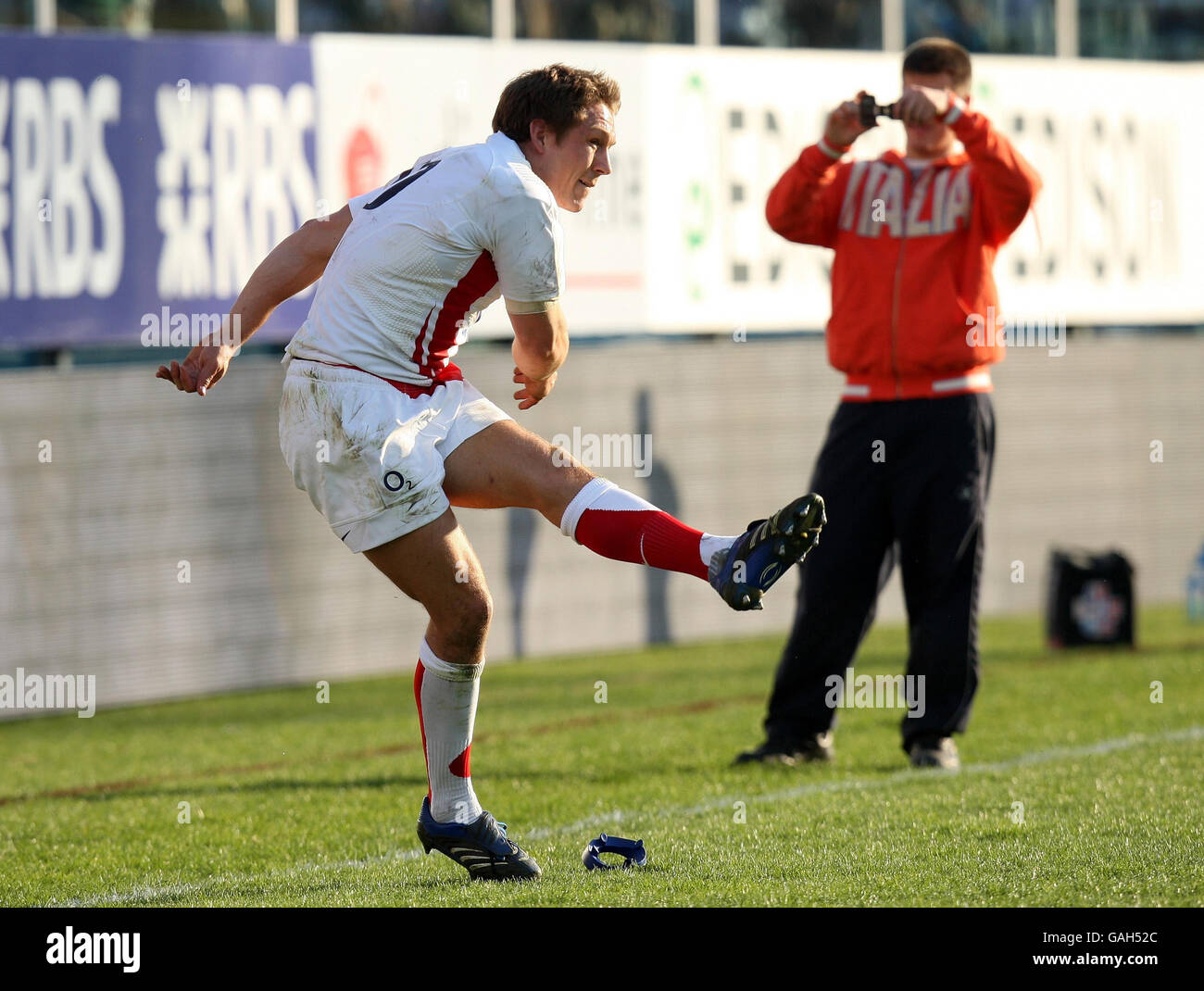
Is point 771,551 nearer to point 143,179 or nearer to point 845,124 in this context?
point 845,124

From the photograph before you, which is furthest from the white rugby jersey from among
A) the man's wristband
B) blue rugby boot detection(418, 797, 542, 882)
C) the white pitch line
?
the man's wristband

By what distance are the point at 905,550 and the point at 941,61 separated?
183 centimetres

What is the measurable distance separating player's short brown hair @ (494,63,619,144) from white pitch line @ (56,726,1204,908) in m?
2.16

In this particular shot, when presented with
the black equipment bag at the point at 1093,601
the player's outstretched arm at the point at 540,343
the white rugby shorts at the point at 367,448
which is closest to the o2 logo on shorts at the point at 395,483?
the white rugby shorts at the point at 367,448

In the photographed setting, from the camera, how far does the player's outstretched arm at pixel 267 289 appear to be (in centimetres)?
445

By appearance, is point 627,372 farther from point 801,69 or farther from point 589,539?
point 589,539

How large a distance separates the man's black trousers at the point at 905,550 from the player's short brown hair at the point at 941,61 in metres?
1.20

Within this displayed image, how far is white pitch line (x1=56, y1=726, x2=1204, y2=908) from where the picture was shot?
4.71 metres

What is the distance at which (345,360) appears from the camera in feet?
14.2

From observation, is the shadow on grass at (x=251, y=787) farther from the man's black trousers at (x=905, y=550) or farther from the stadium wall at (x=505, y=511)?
the stadium wall at (x=505, y=511)

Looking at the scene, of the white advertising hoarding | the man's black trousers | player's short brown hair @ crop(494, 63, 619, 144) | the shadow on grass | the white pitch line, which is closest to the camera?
player's short brown hair @ crop(494, 63, 619, 144)

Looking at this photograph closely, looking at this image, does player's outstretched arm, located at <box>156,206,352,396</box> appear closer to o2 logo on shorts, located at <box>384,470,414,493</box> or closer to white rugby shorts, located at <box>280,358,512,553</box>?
white rugby shorts, located at <box>280,358,512,553</box>

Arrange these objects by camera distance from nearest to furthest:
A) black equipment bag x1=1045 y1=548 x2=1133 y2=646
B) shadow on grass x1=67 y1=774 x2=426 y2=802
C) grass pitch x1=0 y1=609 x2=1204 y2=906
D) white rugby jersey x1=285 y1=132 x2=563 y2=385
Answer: white rugby jersey x1=285 y1=132 x2=563 y2=385
grass pitch x1=0 y1=609 x2=1204 y2=906
shadow on grass x1=67 y1=774 x2=426 y2=802
black equipment bag x1=1045 y1=548 x2=1133 y2=646
